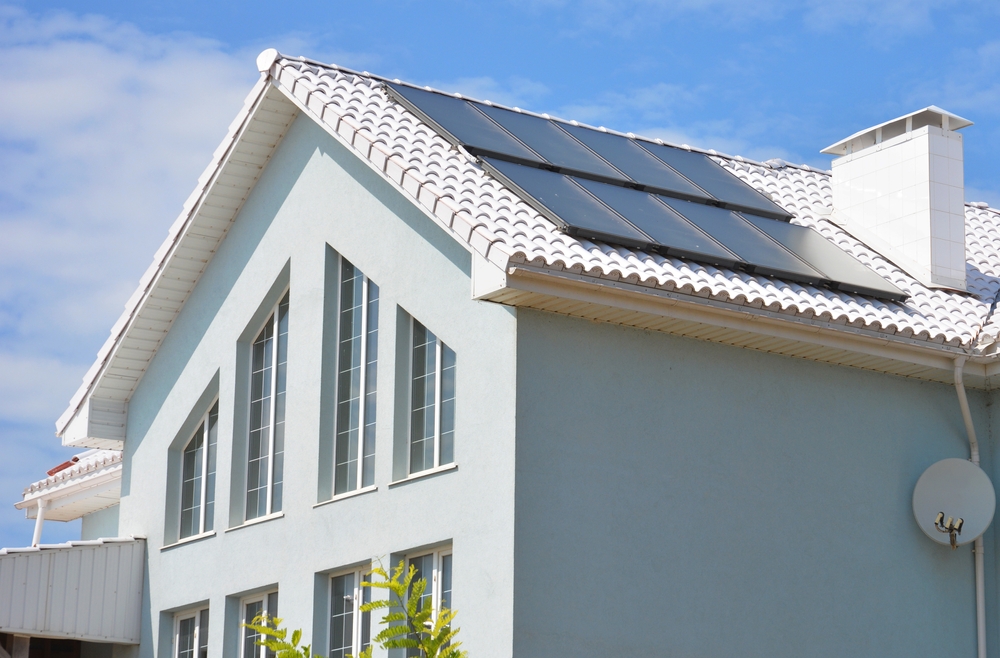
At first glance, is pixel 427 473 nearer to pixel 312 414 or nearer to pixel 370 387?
pixel 370 387

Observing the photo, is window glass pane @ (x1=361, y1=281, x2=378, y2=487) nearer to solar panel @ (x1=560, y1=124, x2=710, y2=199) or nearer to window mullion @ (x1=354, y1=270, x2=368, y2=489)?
window mullion @ (x1=354, y1=270, x2=368, y2=489)

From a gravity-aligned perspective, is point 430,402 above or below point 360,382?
below

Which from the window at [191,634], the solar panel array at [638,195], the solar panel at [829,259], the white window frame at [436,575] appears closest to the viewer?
the white window frame at [436,575]

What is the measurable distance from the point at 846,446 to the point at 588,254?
389cm

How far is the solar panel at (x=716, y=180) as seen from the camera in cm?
1864

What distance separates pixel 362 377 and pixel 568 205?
309 centimetres

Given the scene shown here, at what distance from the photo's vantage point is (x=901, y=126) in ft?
65.1

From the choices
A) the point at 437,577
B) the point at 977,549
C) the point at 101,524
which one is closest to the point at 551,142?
the point at 437,577

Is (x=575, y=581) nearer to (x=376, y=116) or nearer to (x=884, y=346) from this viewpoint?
(x=884, y=346)

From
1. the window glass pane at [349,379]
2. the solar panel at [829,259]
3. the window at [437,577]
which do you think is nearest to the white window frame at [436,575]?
the window at [437,577]

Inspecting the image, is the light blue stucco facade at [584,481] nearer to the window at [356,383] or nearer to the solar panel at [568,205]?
the window at [356,383]

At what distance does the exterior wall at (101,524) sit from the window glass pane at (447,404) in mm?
11155

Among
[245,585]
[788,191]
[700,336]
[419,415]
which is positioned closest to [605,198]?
[700,336]

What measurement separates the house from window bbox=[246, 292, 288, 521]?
0.17 feet
